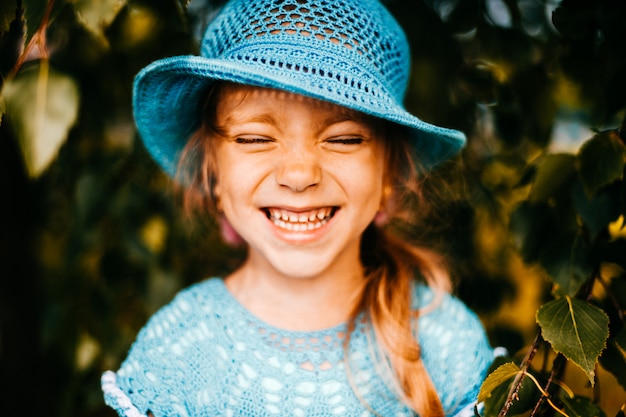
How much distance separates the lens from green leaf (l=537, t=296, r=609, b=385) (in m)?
0.80

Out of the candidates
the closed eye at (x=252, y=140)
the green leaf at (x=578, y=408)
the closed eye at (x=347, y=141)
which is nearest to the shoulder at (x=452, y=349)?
the green leaf at (x=578, y=408)

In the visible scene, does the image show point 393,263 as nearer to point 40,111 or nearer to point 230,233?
point 230,233

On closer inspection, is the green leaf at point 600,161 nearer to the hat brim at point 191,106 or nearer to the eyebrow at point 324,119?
the hat brim at point 191,106

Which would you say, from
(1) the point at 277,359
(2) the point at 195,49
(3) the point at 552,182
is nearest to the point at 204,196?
(2) the point at 195,49

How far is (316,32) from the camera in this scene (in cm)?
106

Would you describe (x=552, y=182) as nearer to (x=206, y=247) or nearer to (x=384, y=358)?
(x=384, y=358)

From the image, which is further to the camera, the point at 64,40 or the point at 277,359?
the point at 64,40

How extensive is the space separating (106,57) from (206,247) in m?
0.68

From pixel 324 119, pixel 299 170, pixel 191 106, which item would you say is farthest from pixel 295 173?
pixel 191 106

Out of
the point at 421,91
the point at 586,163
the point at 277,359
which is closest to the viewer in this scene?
the point at 586,163

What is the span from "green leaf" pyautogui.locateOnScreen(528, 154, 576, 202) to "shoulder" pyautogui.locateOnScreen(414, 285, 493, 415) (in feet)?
1.19

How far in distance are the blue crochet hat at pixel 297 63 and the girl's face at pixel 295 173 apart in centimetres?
8

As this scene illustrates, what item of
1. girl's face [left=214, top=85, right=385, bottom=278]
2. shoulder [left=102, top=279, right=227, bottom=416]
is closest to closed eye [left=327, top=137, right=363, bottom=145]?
girl's face [left=214, top=85, right=385, bottom=278]

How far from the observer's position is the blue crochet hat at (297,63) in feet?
3.24
